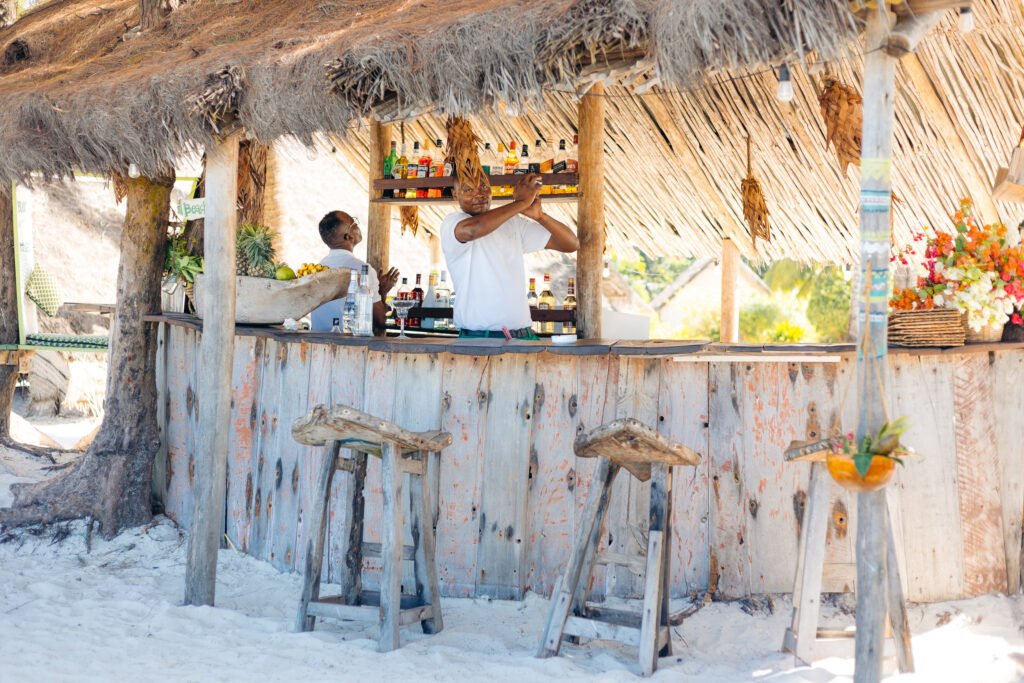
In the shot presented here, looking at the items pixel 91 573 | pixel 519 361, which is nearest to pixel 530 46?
pixel 519 361

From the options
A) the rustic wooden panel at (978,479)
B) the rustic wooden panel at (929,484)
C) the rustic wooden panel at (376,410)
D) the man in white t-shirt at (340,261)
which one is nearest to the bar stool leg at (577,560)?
the rustic wooden panel at (376,410)

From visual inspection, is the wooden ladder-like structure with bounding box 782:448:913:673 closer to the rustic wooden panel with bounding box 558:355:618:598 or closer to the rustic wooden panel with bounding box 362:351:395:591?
the rustic wooden panel with bounding box 558:355:618:598

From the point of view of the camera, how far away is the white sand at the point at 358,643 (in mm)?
3711

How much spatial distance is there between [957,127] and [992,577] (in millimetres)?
2576

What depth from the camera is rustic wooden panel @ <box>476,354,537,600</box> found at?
4.43m

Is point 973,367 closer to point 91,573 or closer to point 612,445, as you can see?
point 612,445

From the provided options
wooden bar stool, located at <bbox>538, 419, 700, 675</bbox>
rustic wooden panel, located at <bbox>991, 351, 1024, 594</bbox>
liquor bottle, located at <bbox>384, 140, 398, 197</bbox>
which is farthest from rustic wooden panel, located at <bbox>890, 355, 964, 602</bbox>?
liquor bottle, located at <bbox>384, 140, 398, 197</bbox>

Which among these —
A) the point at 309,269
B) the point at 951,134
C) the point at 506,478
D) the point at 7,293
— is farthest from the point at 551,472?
the point at 7,293

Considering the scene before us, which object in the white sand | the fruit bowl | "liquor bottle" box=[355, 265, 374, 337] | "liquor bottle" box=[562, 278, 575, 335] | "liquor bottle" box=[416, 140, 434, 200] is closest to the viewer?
the white sand

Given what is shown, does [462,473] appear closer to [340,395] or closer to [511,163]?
[340,395]

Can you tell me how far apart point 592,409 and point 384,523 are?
38.7 inches

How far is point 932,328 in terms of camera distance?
165 inches

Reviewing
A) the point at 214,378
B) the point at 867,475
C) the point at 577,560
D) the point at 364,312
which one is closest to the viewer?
the point at 867,475

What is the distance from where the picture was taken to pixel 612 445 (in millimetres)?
3615
